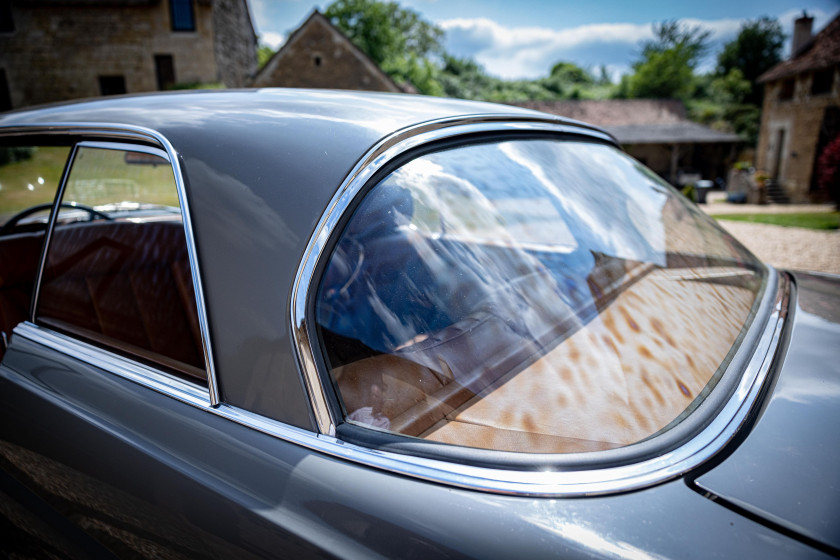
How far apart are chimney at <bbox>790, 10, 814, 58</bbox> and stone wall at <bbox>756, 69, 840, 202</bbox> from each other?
6.01 ft

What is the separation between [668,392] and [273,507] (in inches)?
31.4

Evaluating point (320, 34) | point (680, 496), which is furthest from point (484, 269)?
point (320, 34)

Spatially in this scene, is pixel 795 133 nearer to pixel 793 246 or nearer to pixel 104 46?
pixel 793 246

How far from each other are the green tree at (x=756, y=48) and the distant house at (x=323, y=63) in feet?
147

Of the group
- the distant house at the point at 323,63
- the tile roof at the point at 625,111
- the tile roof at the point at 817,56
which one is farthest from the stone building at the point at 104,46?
the tile roof at the point at 817,56

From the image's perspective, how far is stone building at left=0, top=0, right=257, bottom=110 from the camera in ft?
82.4

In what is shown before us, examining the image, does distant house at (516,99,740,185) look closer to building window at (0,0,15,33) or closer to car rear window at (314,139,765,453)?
building window at (0,0,15,33)

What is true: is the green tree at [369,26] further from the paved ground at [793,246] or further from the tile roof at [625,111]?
the paved ground at [793,246]

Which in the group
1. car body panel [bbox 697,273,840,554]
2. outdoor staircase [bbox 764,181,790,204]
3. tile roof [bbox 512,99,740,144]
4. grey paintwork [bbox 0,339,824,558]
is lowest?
outdoor staircase [bbox 764,181,790,204]

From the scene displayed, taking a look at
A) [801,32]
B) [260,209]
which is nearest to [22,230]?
[260,209]

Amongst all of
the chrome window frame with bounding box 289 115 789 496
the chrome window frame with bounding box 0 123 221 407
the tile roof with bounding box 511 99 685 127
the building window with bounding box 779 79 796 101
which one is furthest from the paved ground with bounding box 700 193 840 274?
the tile roof with bounding box 511 99 685 127

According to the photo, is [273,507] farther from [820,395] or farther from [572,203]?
[572,203]

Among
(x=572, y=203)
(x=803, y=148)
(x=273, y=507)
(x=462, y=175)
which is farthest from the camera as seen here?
(x=803, y=148)

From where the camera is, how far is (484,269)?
1265 mm
